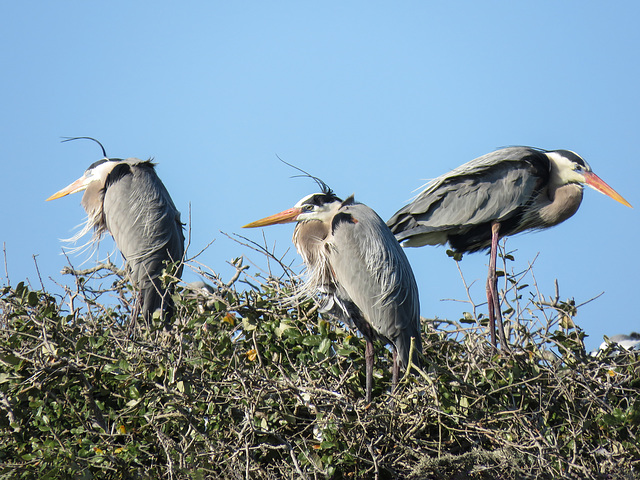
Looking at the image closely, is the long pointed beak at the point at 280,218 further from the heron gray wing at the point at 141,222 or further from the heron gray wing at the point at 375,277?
the heron gray wing at the point at 141,222

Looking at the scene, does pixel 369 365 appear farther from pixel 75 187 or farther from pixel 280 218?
pixel 75 187

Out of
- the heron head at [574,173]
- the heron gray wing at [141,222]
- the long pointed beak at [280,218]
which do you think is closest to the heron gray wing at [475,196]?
the heron head at [574,173]

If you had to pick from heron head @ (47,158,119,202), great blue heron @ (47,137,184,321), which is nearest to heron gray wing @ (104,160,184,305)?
great blue heron @ (47,137,184,321)

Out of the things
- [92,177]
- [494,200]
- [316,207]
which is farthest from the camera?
[92,177]

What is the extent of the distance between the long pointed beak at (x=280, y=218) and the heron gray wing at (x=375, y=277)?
364 mm

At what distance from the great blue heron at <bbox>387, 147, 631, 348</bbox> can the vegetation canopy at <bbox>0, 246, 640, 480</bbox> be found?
1556 millimetres

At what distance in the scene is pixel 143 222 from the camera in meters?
5.86

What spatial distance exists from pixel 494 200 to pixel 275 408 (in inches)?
103

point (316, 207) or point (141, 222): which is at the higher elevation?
point (141, 222)

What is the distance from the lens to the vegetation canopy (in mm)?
3221

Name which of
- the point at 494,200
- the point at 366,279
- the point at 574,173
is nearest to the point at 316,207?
the point at 366,279

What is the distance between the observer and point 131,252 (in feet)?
19.2

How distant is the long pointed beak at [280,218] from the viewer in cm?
Result: 468

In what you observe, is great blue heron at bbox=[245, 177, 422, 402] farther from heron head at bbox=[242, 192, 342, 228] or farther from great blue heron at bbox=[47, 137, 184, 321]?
great blue heron at bbox=[47, 137, 184, 321]
